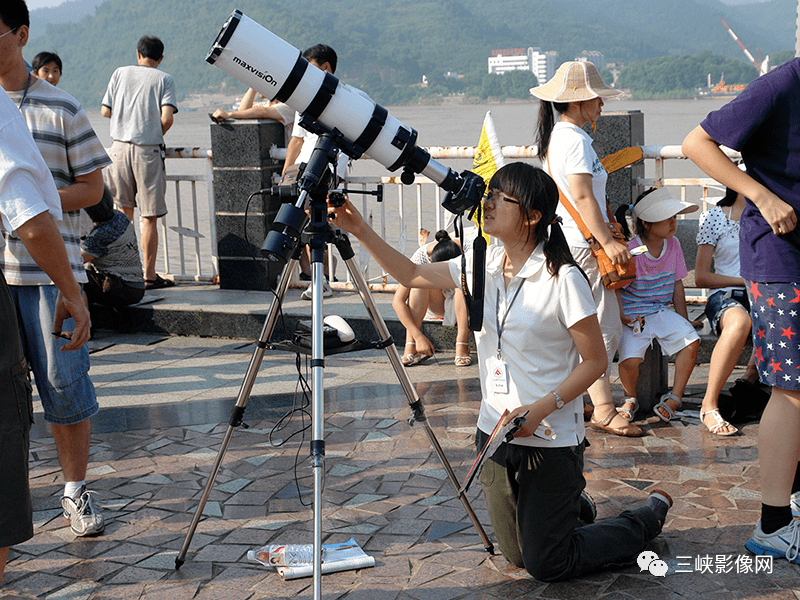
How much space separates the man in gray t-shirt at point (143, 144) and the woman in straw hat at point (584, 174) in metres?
4.29

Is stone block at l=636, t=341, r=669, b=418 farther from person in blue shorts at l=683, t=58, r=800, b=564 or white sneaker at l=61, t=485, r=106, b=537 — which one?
white sneaker at l=61, t=485, r=106, b=537

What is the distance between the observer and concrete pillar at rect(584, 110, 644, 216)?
6.18m

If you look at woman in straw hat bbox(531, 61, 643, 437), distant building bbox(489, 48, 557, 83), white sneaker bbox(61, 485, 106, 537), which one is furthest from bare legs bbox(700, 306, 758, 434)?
distant building bbox(489, 48, 557, 83)

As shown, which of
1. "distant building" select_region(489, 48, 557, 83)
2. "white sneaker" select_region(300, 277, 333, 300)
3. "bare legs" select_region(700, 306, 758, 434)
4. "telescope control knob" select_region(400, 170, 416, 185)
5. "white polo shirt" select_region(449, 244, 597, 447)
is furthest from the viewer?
"distant building" select_region(489, 48, 557, 83)

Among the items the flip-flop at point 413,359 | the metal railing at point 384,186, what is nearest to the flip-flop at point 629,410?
the metal railing at point 384,186

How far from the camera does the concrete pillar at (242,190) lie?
7.54m

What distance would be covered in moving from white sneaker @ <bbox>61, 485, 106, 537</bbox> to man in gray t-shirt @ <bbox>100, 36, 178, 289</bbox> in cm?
435

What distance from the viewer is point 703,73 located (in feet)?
400

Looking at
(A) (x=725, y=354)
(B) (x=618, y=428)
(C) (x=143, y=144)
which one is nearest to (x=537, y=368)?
(B) (x=618, y=428)

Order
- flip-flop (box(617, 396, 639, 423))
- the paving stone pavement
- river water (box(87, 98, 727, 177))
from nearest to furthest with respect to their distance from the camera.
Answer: the paving stone pavement < flip-flop (box(617, 396, 639, 423)) < river water (box(87, 98, 727, 177))

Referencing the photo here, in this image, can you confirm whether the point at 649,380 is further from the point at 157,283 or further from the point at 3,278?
the point at 157,283

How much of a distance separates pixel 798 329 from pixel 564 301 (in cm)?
92

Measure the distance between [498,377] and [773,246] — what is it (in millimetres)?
1152

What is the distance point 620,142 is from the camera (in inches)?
244
